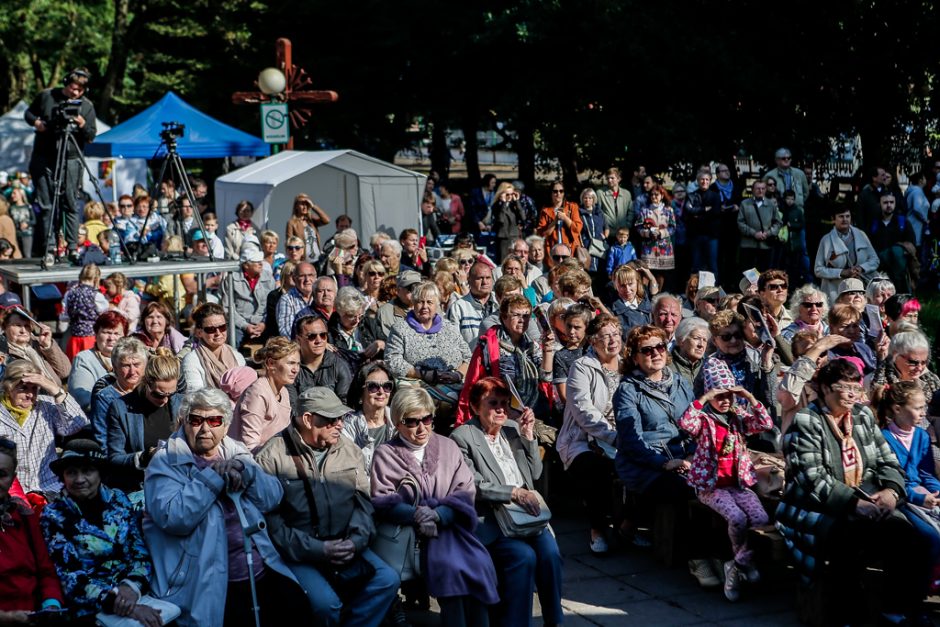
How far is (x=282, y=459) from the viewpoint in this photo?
6.09m

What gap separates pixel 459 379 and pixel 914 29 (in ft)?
38.2

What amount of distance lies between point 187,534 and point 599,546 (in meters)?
3.03

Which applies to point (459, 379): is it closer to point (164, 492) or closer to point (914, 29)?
point (164, 492)

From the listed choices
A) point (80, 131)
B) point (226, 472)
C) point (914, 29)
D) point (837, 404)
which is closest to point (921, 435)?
point (837, 404)

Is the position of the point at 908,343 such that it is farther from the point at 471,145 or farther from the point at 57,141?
the point at 471,145

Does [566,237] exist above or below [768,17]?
below

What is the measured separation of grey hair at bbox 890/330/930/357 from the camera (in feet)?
25.5

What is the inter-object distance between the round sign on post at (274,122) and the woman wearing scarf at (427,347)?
30.1 ft

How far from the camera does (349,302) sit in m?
9.16

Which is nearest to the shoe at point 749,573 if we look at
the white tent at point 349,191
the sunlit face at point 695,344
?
the sunlit face at point 695,344

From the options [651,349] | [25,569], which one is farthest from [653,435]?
[25,569]

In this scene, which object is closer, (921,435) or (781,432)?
(921,435)

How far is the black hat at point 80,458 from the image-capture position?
18.6 feet

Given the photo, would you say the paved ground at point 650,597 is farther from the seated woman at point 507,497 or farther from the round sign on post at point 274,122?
the round sign on post at point 274,122
